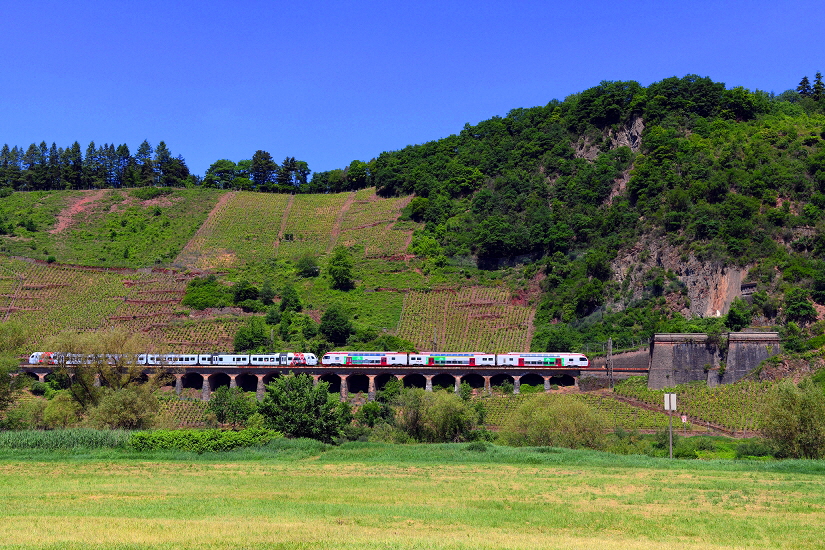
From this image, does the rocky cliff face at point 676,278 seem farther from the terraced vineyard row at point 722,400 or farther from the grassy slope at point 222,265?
the terraced vineyard row at point 722,400

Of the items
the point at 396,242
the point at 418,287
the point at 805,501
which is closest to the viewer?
the point at 805,501

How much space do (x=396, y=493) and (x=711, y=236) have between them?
259 ft

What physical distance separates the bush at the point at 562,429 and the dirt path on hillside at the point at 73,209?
109 meters

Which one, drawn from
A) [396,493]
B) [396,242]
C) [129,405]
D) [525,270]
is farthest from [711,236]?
[396,493]

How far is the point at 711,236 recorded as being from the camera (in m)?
105

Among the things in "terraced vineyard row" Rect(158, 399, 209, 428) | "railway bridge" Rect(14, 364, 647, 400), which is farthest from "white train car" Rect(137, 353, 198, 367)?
"terraced vineyard row" Rect(158, 399, 209, 428)

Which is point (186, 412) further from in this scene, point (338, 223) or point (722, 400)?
point (338, 223)

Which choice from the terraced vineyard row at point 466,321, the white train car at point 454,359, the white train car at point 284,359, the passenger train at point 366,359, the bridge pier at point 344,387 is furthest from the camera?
the terraced vineyard row at point 466,321

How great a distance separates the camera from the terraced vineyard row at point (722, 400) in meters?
69.4

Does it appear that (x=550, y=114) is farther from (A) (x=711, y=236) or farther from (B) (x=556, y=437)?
(B) (x=556, y=437)

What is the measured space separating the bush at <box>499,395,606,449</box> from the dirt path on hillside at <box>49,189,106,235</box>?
109 metres

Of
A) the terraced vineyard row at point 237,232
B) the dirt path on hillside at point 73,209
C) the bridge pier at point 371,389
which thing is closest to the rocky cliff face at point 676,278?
the bridge pier at point 371,389

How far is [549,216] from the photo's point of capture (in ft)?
424

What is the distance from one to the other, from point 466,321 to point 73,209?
8092cm
